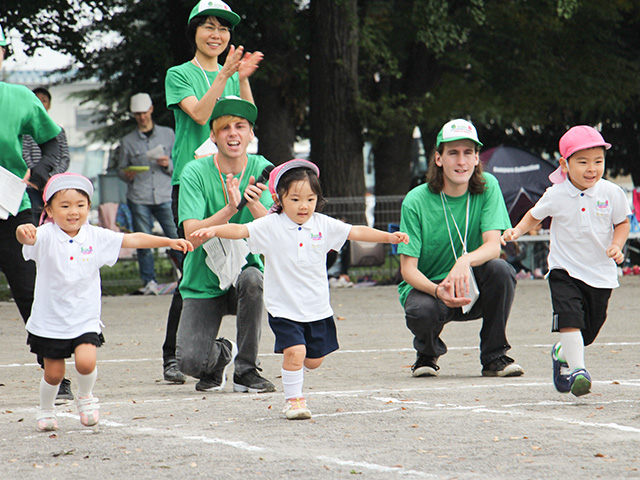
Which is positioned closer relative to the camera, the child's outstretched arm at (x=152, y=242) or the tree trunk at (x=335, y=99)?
the child's outstretched arm at (x=152, y=242)

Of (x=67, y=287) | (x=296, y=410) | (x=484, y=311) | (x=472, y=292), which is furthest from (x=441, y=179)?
(x=67, y=287)

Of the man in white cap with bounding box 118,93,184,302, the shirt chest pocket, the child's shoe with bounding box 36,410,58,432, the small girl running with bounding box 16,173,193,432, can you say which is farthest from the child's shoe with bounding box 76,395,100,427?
the man in white cap with bounding box 118,93,184,302

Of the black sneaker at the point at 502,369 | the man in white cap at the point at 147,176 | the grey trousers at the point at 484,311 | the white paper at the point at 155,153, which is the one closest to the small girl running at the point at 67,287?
the grey trousers at the point at 484,311

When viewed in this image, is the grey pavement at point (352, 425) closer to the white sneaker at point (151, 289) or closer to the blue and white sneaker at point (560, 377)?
the blue and white sneaker at point (560, 377)

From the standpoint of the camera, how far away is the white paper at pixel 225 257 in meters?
6.43

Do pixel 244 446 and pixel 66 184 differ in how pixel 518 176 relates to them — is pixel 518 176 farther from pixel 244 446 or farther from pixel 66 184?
pixel 244 446

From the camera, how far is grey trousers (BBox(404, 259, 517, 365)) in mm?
6949

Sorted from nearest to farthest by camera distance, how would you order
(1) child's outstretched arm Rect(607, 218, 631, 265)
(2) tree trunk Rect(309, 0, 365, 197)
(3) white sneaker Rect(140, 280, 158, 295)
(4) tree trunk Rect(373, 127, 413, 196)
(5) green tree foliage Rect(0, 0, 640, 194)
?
(1) child's outstretched arm Rect(607, 218, 631, 265), (3) white sneaker Rect(140, 280, 158, 295), (2) tree trunk Rect(309, 0, 365, 197), (5) green tree foliage Rect(0, 0, 640, 194), (4) tree trunk Rect(373, 127, 413, 196)

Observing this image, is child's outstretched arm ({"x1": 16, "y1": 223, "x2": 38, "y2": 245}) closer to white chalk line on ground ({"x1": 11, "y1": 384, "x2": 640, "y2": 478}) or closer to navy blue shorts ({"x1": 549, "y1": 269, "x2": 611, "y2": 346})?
white chalk line on ground ({"x1": 11, "y1": 384, "x2": 640, "y2": 478})

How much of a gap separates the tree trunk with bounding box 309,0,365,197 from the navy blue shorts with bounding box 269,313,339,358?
463 inches

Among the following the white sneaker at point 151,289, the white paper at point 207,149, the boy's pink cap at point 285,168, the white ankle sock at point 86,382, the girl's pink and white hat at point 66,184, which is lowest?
the white sneaker at point 151,289

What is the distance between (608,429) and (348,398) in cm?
157

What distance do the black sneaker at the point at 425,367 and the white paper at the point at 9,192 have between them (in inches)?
106

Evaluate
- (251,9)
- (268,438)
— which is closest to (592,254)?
(268,438)
